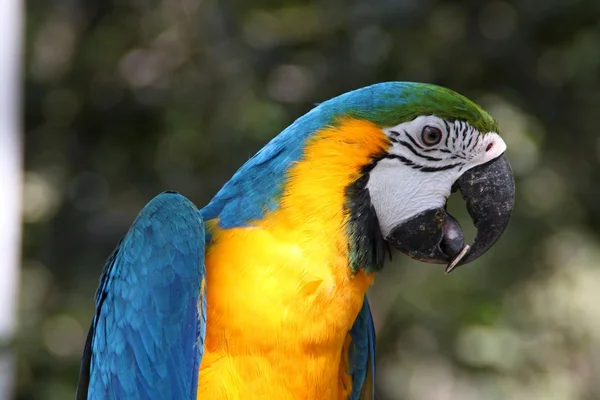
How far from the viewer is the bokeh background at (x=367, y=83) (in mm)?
3871

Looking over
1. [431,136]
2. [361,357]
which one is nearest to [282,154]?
[431,136]

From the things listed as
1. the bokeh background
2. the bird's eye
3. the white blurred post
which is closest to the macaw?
the bird's eye

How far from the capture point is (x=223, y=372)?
166cm

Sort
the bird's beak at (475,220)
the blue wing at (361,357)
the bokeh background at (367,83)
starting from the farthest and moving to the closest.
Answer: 1. the bokeh background at (367,83)
2. the blue wing at (361,357)
3. the bird's beak at (475,220)

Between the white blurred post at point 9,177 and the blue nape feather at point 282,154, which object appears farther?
the white blurred post at point 9,177

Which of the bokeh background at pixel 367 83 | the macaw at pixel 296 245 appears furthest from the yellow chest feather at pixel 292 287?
the bokeh background at pixel 367 83

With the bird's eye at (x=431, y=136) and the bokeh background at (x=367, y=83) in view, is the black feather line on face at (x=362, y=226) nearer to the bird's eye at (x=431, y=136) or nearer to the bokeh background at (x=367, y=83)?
the bird's eye at (x=431, y=136)

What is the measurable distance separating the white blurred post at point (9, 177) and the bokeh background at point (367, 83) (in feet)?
0.55

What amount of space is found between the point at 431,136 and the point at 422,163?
6cm

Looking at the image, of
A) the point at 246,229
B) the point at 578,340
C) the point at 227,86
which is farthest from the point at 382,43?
the point at 246,229

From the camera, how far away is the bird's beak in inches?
68.0

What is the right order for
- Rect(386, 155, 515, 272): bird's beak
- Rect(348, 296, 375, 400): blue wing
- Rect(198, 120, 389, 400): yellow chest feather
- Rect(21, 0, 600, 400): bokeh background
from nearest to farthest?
Rect(198, 120, 389, 400): yellow chest feather, Rect(386, 155, 515, 272): bird's beak, Rect(348, 296, 375, 400): blue wing, Rect(21, 0, 600, 400): bokeh background

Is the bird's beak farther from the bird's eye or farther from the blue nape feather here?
the blue nape feather

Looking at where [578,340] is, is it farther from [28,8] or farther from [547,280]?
[28,8]
